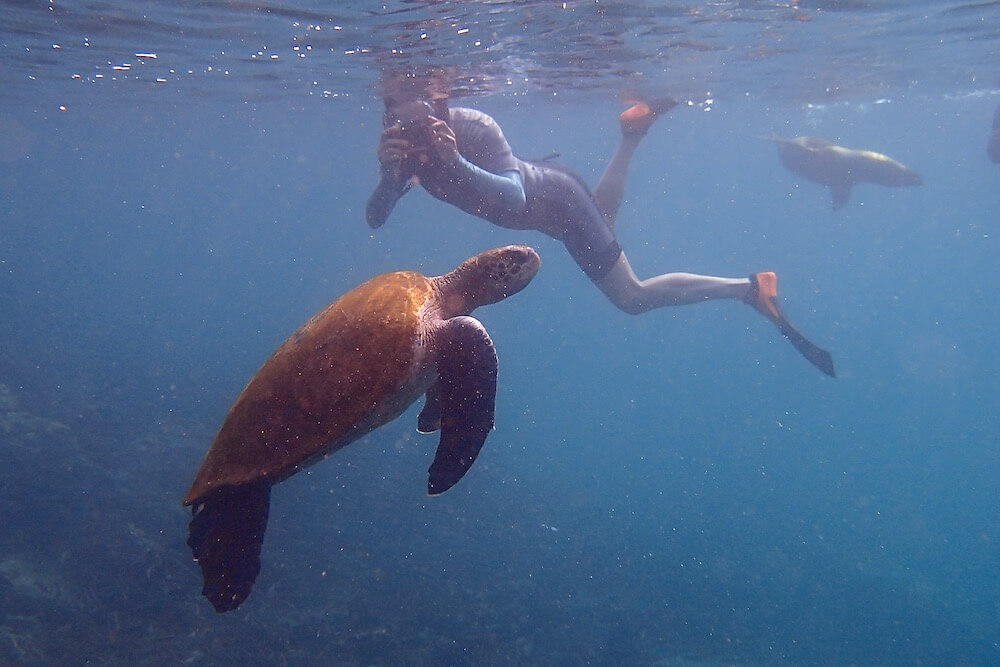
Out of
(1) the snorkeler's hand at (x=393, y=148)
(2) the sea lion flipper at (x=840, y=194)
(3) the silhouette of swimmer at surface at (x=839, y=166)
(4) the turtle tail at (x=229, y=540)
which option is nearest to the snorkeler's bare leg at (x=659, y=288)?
(1) the snorkeler's hand at (x=393, y=148)

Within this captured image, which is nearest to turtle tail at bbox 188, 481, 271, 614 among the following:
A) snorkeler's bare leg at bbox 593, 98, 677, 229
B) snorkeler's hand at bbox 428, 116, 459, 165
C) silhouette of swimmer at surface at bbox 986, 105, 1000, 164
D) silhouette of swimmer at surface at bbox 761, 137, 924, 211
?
snorkeler's hand at bbox 428, 116, 459, 165

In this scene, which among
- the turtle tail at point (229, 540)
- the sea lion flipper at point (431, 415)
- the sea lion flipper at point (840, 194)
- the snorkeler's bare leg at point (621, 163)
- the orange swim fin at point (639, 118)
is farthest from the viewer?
the sea lion flipper at point (840, 194)

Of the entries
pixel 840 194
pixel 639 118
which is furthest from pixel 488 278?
pixel 840 194

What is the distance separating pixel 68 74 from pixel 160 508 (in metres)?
A: 16.6

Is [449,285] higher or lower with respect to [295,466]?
higher

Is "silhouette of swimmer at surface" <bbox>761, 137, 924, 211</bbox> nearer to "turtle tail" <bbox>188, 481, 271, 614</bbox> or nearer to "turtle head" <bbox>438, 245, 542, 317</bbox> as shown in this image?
"turtle head" <bbox>438, 245, 542, 317</bbox>

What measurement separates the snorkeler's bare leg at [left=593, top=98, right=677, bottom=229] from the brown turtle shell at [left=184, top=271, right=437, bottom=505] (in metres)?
6.69

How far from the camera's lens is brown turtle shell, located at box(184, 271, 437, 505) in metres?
3.07

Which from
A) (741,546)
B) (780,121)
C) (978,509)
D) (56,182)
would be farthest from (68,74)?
(56,182)

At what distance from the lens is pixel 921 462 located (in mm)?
59969

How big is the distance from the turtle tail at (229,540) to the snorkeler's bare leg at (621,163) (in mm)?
7615

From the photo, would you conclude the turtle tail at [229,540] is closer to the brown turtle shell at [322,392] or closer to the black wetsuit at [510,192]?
the brown turtle shell at [322,392]

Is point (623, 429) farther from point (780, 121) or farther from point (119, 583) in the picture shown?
point (119, 583)

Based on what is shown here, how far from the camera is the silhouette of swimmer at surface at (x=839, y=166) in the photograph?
1644cm
